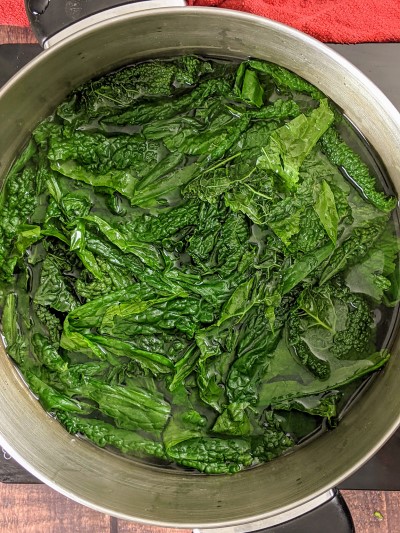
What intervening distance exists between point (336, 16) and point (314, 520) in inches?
56.1

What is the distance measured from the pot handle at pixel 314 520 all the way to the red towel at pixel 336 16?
4.24 feet

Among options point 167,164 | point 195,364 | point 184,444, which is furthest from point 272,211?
point 184,444

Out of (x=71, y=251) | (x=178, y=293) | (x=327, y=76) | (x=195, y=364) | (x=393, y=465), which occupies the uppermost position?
(x=327, y=76)

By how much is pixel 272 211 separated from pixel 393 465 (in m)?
0.84

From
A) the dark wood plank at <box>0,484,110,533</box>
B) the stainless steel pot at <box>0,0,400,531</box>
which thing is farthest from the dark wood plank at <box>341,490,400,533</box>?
the dark wood plank at <box>0,484,110,533</box>

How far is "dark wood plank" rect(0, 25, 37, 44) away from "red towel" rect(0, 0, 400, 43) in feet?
1.73

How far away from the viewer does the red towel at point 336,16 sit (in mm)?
1744

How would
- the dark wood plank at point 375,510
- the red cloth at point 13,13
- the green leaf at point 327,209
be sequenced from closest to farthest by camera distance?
the green leaf at point 327,209 → the red cloth at point 13,13 → the dark wood plank at point 375,510

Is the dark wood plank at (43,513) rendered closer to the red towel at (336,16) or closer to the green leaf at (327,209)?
the green leaf at (327,209)

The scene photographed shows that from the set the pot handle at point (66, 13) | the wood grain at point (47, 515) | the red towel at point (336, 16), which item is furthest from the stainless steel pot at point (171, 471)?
the wood grain at point (47, 515)

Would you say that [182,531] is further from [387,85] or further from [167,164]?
[387,85]

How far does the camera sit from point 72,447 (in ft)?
5.90

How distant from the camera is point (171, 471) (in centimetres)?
180

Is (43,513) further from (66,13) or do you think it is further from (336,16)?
(336,16)
